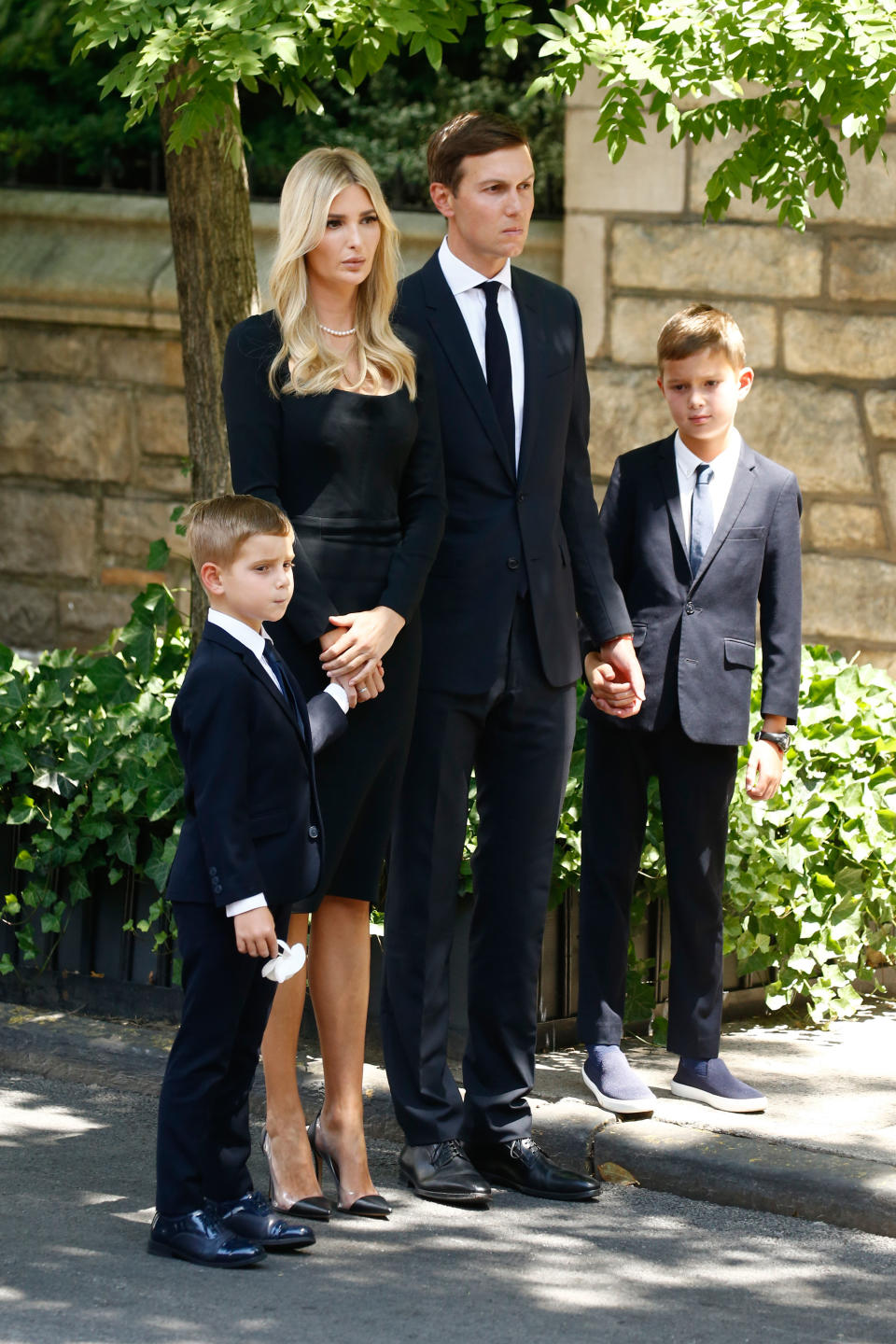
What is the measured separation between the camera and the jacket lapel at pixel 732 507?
4574mm

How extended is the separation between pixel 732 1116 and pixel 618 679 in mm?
1090

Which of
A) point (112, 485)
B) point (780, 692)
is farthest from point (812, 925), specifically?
point (112, 485)

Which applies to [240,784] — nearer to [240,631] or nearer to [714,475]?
[240,631]

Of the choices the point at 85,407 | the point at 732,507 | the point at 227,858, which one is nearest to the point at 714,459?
the point at 732,507

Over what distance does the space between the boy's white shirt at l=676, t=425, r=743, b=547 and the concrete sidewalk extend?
1397 millimetres

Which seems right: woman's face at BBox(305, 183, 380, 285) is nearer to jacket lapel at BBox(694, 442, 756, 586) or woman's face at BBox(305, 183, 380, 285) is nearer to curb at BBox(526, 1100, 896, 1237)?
jacket lapel at BBox(694, 442, 756, 586)

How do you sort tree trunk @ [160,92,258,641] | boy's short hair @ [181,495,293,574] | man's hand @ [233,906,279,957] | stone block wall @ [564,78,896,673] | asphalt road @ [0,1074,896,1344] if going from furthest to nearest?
stone block wall @ [564,78,896,673] < tree trunk @ [160,92,258,641] < boy's short hair @ [181,495,293,574] < man's hand @ [233,906,279,957] < asphalt road @ [0,1074,896,1344]

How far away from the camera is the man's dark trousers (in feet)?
13.4

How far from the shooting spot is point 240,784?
11.5ft

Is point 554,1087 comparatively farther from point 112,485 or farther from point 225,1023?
point 112,485

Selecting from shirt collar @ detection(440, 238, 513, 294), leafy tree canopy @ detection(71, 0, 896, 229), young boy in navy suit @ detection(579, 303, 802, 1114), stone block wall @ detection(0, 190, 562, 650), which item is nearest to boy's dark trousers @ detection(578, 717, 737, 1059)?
young boy in navy suit @ detection(579, 303, 802, 1114)

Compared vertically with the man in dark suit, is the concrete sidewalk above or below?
below

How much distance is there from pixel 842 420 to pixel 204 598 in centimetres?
316

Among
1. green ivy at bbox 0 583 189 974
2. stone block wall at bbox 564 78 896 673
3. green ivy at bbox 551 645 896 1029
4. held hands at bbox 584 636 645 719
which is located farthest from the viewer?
stone block wall at bbox 564 78 896 673
